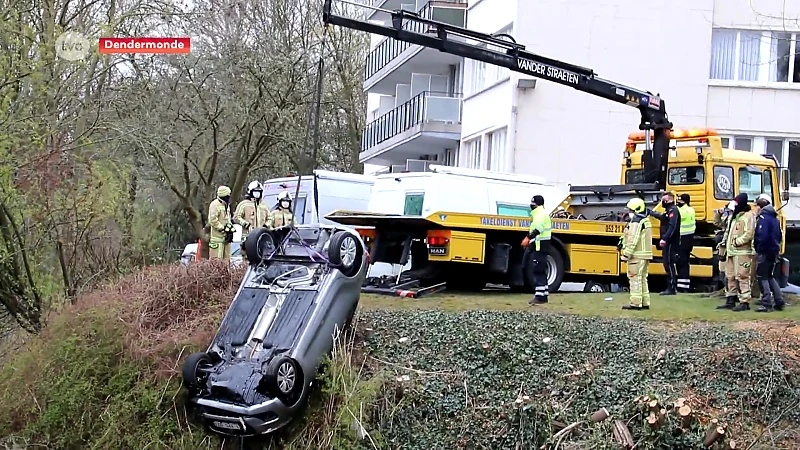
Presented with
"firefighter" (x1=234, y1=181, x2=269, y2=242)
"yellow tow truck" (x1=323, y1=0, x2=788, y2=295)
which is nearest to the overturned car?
"yellow tow truck" (x1=323, y1=0, x2=788, y2=295)

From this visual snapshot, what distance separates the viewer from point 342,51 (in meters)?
42.6

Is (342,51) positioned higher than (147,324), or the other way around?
(342,51)

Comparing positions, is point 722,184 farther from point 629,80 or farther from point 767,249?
point 629,80

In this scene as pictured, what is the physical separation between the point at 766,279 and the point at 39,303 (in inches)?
437

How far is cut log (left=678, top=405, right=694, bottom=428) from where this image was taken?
8.67 meters

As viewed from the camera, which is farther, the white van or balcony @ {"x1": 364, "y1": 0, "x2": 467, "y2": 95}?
balcony @ {"x1": 364, "y1": 0, "x2": 467, "y2": 95}

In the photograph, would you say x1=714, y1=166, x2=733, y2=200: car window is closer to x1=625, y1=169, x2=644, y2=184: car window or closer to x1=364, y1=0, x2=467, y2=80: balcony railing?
x1=625, y1=169, x2=644, y2=184: car window

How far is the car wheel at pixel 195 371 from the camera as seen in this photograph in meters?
9.42

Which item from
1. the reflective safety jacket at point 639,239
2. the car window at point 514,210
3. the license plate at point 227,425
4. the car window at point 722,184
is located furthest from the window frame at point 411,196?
the license plate at point 227,425

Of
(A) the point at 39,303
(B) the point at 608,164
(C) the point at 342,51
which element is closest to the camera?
(A) the point at 39,303

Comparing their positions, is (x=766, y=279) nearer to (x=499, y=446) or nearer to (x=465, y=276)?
(x=465, y=276)

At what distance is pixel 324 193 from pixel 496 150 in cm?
867

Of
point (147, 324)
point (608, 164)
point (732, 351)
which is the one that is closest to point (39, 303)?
point (147, 324)

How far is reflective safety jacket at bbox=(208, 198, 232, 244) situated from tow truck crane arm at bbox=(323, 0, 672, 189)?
135 inches
